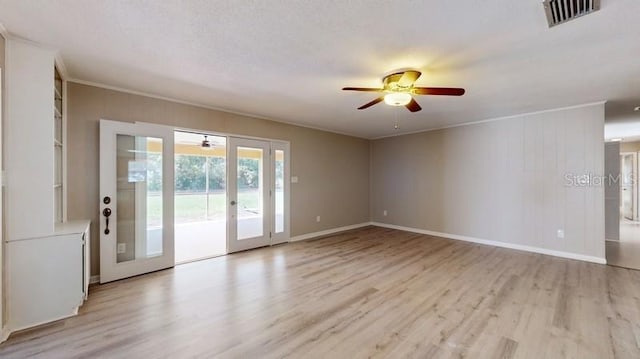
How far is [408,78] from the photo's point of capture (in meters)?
2.73

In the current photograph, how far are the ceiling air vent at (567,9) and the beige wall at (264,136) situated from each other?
4195 millimetres

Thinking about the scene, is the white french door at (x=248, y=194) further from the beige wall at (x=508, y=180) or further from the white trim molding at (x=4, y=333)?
the beige wall at (x=508, y=180)

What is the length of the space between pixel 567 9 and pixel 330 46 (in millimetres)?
1672

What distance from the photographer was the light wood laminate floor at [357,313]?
80.7 inches

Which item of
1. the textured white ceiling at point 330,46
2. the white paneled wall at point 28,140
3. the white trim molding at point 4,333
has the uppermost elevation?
the textured white ceiling at point 330,46

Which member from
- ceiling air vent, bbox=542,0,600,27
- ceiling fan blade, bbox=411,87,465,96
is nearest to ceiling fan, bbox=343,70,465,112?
ceiling fan blade, bbox=411,87,465,96

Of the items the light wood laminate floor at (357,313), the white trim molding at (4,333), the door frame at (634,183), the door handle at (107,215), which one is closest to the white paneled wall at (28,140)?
the white trim molding at (4,333)

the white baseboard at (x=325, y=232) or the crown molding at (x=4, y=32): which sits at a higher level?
the crown molding at (x=4, y=32)

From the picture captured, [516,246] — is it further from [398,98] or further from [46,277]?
[46,277]

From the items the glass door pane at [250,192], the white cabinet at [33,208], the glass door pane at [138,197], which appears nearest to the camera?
the white cabinet at [33,208]

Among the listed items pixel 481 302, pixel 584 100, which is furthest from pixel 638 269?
pixel 481 302

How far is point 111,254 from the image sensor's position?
3.34 metres

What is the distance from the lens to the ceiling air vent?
170 cm

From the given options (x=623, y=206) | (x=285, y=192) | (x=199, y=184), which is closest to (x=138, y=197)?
(x=285, y=192)
